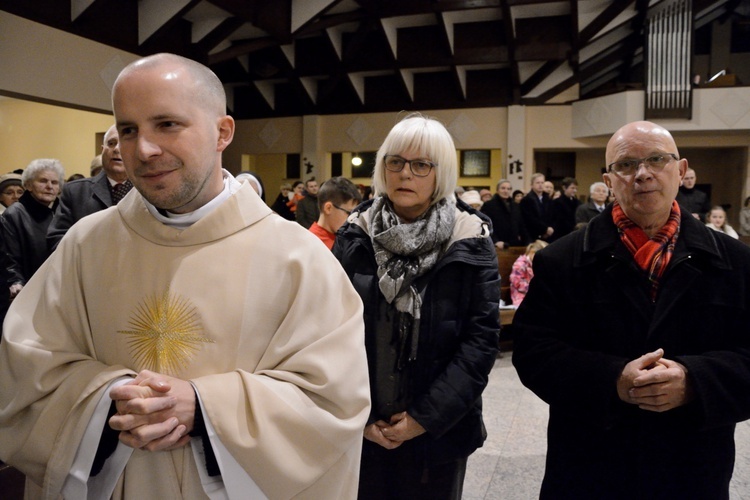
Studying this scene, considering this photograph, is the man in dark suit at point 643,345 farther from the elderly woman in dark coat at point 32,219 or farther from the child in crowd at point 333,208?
the elderly woman in dark coat at point 32,219

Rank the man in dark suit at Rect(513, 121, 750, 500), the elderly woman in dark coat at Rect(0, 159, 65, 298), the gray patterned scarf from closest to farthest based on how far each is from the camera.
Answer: the man in dark suit at Rect(513, 121, 750, 500), the gray patterned scarf, the elderly woman in dark coat at Rect(0, 159, 65, 298)

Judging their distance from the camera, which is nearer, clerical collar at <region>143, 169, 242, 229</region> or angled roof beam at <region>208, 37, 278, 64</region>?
clerical collar at <region>143, 169, 242, 229</region>

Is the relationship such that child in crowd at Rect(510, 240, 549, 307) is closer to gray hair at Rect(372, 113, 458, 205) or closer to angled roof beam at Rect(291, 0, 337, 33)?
gray hair at Rect(372, 113, 458, 205)

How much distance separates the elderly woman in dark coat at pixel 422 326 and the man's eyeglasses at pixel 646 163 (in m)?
0.40

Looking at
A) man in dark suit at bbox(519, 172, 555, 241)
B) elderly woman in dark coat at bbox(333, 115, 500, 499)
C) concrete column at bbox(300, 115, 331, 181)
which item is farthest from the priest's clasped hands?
concrete column at bbox(300, 115, 331, 181)

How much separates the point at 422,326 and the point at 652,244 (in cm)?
65

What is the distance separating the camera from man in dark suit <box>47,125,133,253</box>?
251 cm

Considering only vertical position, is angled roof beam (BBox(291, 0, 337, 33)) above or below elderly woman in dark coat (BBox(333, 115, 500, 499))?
above

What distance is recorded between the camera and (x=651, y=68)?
444 inches

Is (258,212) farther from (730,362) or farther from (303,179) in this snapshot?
(303,179)

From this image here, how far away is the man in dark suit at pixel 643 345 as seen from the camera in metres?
1.48

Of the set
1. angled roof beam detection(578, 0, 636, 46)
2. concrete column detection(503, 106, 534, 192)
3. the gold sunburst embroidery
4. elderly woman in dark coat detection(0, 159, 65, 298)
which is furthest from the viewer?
concrete column detection(503, 106, 534, 192)

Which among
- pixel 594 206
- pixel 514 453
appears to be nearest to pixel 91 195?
pixel 514 453

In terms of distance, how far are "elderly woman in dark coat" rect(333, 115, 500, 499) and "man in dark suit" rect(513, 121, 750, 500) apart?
171 millimetres
